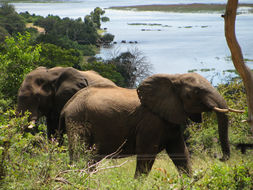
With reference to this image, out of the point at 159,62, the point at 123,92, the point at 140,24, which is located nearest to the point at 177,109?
the point at 123,92

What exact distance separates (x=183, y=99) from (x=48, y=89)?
376cm

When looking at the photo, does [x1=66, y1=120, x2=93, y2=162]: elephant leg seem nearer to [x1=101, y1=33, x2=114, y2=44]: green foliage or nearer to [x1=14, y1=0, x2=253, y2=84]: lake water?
[x1=14, y1=0, x2=253, y2=84]: lake water

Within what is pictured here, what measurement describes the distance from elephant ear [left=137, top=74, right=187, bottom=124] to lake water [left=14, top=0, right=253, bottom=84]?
26.8 ft

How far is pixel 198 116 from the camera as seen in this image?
7207 mm

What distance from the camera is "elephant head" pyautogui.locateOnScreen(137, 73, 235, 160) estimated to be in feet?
21.9

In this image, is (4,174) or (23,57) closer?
(4,174)

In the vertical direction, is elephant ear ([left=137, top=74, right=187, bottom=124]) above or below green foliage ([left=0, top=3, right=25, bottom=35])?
above

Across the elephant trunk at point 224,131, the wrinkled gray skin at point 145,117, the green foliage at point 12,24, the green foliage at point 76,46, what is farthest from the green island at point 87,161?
the green foliage at point 12,24

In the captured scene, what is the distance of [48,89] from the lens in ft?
32.0

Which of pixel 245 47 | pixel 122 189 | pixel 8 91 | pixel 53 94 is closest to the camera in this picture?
pixel 122 189

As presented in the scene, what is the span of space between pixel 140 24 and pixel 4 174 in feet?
208

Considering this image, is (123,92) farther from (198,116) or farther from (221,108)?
(221,108)

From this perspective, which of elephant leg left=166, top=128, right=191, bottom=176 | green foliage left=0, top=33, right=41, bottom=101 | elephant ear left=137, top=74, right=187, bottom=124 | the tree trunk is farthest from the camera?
green foliage left=0, top=33, right=41, bottom=101

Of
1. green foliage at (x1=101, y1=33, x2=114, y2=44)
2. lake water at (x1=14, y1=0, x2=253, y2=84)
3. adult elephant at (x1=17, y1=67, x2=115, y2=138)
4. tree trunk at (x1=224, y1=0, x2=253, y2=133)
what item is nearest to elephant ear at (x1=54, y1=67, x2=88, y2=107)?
adult elephant at (x1=17, y1=67, x2=115, y2=138)
